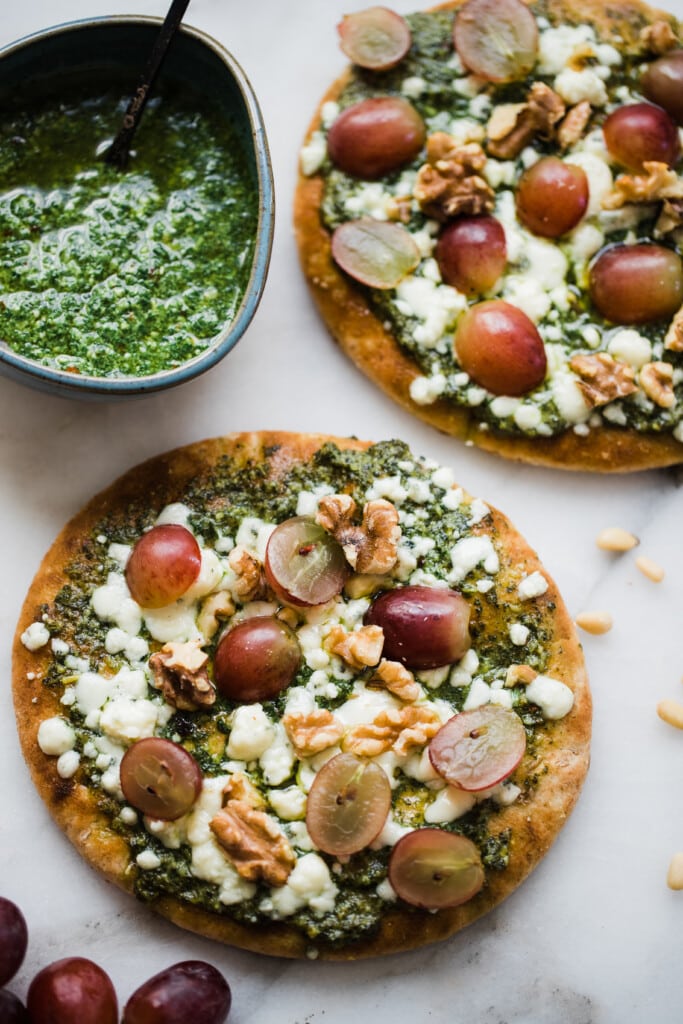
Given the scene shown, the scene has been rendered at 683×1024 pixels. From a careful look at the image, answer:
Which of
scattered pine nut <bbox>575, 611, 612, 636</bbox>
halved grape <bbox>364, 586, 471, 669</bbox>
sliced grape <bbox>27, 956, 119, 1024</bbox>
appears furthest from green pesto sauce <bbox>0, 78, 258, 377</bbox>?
sliced grape <bbox>27, 956, 119, 1024</bbox>

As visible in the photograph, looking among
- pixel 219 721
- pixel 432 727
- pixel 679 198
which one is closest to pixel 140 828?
pixel 219 721

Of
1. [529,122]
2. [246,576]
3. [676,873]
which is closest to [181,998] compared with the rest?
[246,576]

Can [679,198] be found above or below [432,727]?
→ above

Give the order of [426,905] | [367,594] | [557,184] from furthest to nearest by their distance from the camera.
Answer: [557,184], [367,594], [426,905]

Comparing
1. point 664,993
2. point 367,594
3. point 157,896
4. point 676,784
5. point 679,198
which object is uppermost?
point 679,198

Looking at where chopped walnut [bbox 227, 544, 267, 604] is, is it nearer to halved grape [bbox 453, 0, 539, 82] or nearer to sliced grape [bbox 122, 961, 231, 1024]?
sliced grape [bbox 122, 961, 231, 1024]

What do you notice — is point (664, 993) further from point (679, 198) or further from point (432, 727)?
point (679, 198)

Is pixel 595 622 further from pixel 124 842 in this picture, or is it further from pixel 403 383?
pixel 124 842
